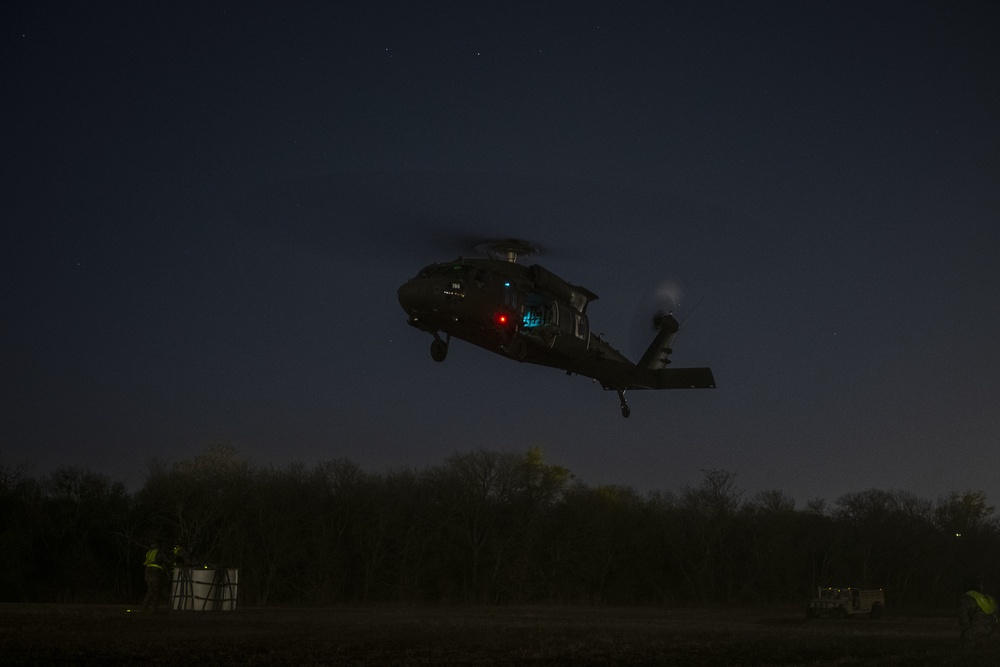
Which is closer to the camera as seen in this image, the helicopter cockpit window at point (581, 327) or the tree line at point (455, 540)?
the helicopter cockpit window at point (581, 327)

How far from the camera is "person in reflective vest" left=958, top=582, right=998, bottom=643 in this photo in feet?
58.8

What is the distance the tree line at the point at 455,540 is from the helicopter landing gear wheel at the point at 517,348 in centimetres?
3203

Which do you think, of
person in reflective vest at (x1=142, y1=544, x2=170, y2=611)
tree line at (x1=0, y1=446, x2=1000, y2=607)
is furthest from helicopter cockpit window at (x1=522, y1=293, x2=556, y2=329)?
tree line at (x1=0, y1=446, x2=1000, y2=607)

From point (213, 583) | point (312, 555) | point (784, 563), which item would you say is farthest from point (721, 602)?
point (213, 583)

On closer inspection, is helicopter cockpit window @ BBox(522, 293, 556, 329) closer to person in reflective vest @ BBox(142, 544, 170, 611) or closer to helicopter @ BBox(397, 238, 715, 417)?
helicopter @ BBox(397, 238, 715, 417)

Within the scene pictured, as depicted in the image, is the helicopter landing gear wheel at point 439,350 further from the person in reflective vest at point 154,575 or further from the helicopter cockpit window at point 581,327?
the person in reflective vest at point 154,575

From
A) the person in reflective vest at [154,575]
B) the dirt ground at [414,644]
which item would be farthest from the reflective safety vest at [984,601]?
the person in reflective vest at [154,575]

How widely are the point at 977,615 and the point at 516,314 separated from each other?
12.3 m

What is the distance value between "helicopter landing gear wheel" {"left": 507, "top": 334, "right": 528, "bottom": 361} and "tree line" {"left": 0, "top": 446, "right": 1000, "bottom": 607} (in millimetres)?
32034

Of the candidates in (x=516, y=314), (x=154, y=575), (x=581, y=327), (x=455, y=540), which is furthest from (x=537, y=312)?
(x=455, y=540)

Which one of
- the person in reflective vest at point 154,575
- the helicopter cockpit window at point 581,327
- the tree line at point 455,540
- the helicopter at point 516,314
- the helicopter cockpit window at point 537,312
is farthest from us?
the tree line at point 455,540

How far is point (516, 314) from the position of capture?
2486 cm

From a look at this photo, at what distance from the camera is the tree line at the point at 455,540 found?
2087 inches

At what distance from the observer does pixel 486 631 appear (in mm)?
24266
